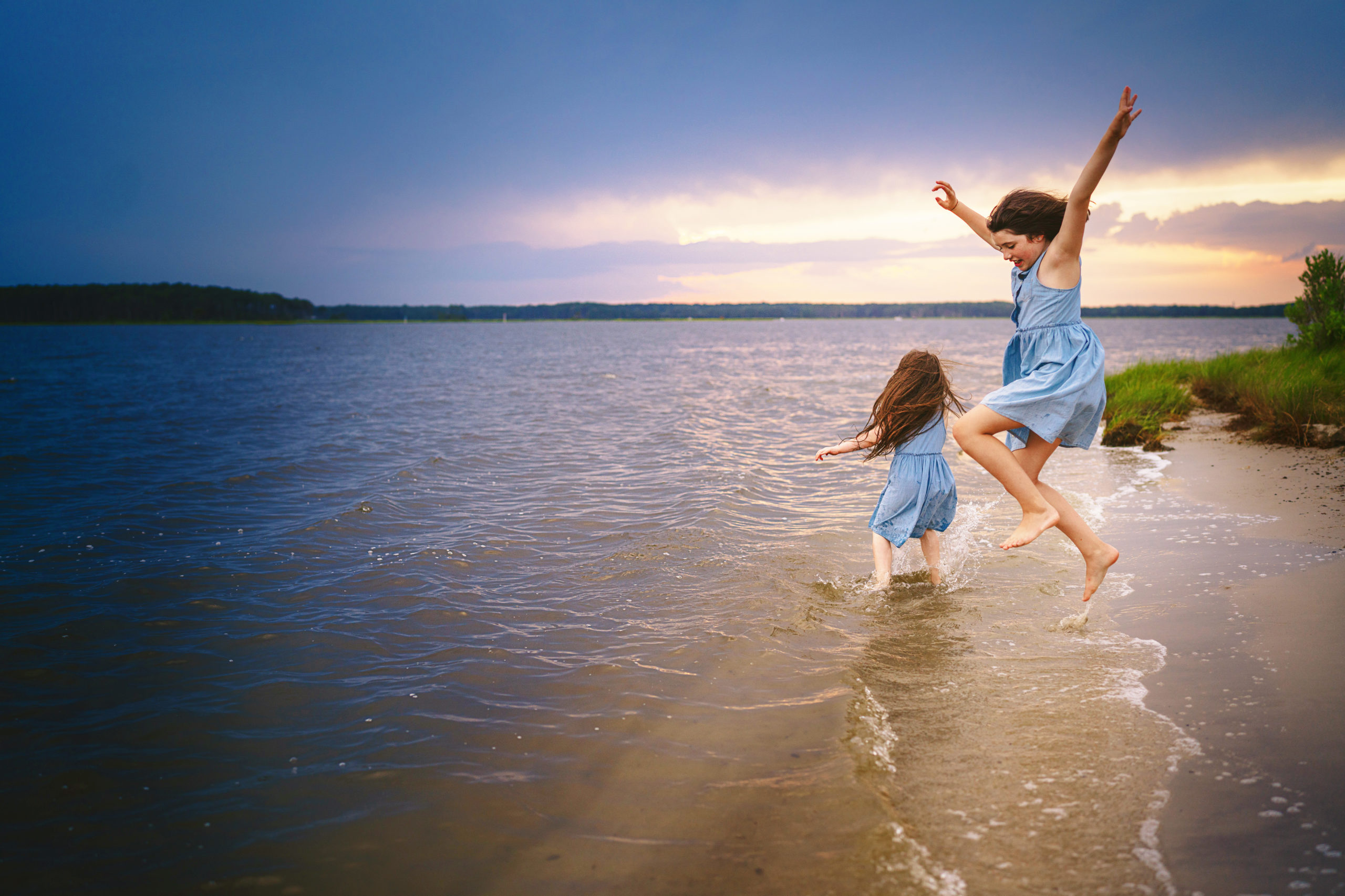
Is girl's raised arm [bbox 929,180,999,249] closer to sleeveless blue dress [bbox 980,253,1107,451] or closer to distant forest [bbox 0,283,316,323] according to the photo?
sleeveless blue dress [bbox 980,253,1107,451]

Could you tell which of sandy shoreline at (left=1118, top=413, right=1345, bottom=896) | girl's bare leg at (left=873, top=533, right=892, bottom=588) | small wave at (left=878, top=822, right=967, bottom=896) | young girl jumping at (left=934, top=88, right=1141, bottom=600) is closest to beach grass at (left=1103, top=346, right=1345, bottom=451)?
sandy shoreline at (left=1118, top=413, right=1345, bottom=896)

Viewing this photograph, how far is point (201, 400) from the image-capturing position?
21406 mm

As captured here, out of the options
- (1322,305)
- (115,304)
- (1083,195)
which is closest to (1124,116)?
(1083,195)

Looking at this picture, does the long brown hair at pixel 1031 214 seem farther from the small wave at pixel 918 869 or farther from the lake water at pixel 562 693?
the small wave at pixel 918 869

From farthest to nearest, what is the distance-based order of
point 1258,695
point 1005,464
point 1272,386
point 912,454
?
point 1272,386 < point 912,454 < point 1005,464 < point 1258,695

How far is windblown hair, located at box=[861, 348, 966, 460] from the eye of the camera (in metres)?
5.20

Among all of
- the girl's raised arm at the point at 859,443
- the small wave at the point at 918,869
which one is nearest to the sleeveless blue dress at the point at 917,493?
the girl's raised arm at the point at 859,443

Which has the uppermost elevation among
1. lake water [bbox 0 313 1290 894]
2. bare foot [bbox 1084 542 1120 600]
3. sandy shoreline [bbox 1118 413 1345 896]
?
bare foot [bbox 1084 542 1120 600]

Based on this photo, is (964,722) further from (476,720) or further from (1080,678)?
(476,720)

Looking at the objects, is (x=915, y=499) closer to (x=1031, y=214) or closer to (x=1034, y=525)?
(x=1034, y=525)

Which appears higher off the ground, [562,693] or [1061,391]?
[1061,391]

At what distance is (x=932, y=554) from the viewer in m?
5.47

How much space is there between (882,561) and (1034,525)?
54.6 inches

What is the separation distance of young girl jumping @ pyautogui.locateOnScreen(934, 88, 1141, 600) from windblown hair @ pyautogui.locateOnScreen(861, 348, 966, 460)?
0.89m
